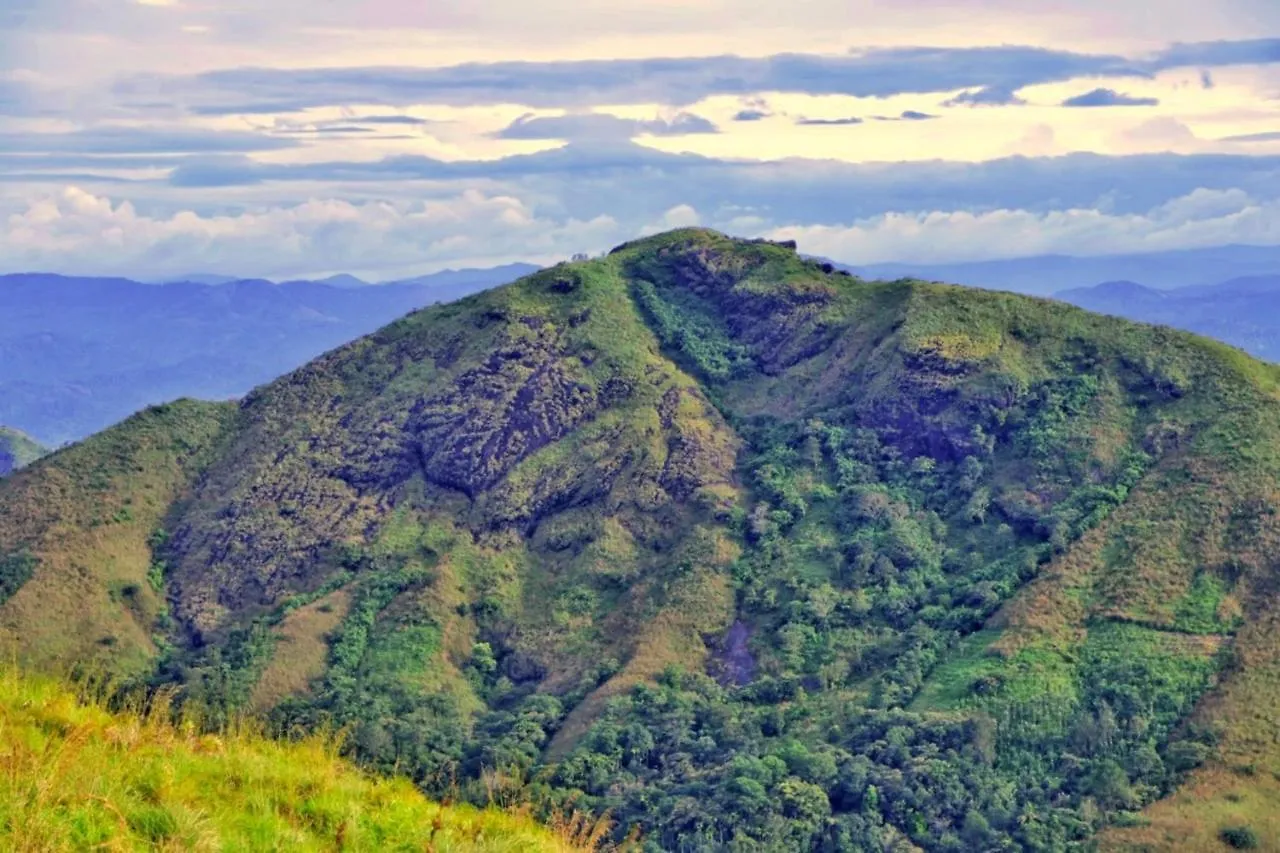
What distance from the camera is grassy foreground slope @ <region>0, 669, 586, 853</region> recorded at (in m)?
13.4

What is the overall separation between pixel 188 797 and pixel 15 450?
186 meters

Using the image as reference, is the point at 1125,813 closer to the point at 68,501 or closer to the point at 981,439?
the point at 981,439

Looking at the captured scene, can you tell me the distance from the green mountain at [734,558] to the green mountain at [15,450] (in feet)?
337

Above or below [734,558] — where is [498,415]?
above

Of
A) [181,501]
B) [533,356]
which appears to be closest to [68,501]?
[181,501]

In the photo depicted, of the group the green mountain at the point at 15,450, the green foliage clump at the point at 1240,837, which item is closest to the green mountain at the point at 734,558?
the green foliage clump at the point at 1240,837

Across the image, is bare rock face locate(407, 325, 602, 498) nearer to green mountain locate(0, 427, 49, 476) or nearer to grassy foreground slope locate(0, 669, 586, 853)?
grassy foreground slope locate(0, 669, 586, 853)

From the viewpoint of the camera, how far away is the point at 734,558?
226 ft

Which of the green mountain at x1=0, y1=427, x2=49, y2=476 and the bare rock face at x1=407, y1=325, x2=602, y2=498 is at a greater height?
the bare rock face at x1=407, y1=325, x2=602, y2=498

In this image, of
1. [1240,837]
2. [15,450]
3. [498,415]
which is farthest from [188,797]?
[15,450]

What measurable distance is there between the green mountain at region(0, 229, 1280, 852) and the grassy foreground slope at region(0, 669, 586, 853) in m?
31.7

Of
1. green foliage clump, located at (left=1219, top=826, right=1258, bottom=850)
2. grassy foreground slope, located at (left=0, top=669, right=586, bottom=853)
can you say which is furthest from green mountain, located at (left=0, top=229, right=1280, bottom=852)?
grassy foreground slope, located at (left=0, top=669, right=586, bottom=853)

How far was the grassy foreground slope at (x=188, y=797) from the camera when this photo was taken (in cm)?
1341

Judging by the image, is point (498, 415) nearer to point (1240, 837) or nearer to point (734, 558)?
point (734, 558)
